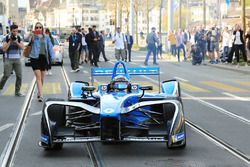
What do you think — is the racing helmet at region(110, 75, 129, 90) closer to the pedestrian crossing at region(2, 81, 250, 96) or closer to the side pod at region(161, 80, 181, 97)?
the side pod at region(161, 80, 181, 97)

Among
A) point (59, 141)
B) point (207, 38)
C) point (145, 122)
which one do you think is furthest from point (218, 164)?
point (207, 38)

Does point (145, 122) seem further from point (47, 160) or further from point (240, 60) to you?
point (240, 60)

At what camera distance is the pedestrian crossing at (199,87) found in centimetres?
1822

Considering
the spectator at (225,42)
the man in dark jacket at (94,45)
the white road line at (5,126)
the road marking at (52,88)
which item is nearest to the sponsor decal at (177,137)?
the white road line at (5,126)

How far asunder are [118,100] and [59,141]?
0.97 metres

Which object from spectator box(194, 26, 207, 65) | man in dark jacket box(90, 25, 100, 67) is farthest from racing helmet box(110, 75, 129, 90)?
spectator box(194, 26, 207, 65)

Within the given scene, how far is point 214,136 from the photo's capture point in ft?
33.8

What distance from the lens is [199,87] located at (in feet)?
64.2

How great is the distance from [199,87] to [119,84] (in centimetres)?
995

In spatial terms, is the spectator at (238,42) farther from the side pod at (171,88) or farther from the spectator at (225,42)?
the side pod at (171,88)

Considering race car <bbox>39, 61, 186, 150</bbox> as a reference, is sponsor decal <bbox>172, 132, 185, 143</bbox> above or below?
below

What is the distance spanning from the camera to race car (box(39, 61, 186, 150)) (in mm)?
8430

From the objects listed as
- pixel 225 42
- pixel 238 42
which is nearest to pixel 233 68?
pixel 238 42

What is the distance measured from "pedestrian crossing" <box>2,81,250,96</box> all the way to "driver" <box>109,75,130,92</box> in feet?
25.0
